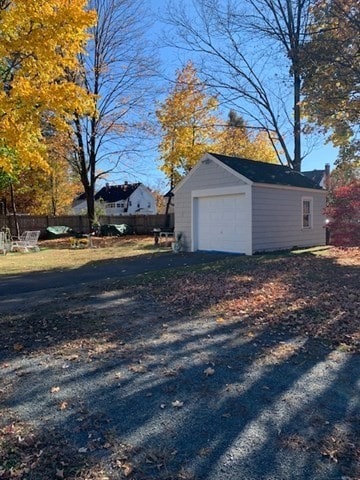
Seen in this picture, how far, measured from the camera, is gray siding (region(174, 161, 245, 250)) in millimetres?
14414

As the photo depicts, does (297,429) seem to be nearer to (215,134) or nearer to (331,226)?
(331,226)

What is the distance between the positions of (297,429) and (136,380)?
156cm

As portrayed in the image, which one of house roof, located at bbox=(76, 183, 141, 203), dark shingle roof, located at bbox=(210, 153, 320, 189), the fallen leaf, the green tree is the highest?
the green tree

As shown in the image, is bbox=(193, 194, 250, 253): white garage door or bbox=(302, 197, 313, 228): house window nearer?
bbox=(193, 194, 250, 253): white garage door

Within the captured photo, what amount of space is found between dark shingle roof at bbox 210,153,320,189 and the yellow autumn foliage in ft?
20.2

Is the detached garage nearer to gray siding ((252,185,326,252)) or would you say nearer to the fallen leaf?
gray siding ((252,185,326,252))

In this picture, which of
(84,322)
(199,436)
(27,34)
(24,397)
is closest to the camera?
(199,436)

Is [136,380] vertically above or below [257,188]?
below

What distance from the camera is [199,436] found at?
9.04ft

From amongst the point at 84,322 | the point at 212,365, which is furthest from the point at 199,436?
the point at 84,322

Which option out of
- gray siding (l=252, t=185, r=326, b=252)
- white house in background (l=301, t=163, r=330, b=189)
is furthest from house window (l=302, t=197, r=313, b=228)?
white house in background (l=301, t=163, r=330, b=189)

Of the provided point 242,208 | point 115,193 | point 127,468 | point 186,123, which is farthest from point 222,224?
point 115,193

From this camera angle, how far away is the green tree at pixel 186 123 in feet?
83.5

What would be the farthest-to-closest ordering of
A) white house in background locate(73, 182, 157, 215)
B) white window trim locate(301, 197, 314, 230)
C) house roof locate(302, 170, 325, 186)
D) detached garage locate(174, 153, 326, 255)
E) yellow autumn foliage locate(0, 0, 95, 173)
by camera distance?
white house in background locate(73, 182, 157, 215), house roof locate(302, 170, 325, 186), white window trim locate(301, 197, 314, 230), detached garage locate(174, 153, 326, 255), yellow autumn foliage locate(0, 0, 95, 173)
